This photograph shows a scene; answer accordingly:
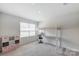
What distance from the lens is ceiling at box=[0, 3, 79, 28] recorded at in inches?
69.1

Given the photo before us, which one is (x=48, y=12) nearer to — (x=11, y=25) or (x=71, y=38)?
(x=71, y=38)

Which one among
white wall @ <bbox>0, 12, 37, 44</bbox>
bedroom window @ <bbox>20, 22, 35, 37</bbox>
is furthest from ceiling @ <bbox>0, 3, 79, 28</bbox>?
bedroom window @ <bbox>20, 22, 35, 37</bbox>

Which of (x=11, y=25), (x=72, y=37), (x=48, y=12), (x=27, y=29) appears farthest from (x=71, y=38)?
(x=11, y=25)

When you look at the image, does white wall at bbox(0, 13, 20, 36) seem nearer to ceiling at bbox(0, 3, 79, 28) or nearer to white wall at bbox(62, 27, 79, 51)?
ceiling at bbox(0, 3, 79, 28)

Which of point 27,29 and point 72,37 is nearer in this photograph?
point 72,37

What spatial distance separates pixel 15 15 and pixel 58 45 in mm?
1600

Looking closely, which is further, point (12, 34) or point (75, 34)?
point (12, 34)

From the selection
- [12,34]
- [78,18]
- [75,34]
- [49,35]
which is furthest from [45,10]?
[12,34]

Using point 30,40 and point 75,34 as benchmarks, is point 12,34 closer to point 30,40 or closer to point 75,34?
point 30,40

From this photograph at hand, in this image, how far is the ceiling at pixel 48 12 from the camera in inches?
69.1

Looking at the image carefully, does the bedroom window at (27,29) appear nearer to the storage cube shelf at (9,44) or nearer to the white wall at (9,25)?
the white wall at (9,25)

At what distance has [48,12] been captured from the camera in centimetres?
202

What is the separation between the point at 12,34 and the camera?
6.97ft

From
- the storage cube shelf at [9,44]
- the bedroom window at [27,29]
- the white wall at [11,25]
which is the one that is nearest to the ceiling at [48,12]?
the white wall at [11,25]
